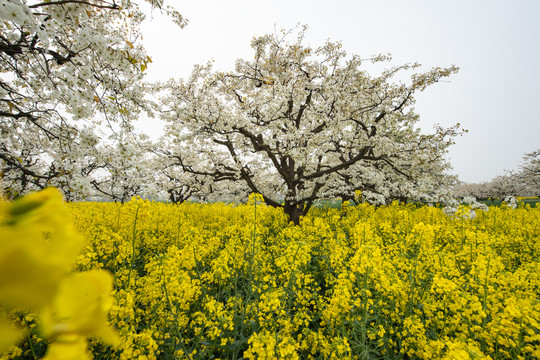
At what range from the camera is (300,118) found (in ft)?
31.0

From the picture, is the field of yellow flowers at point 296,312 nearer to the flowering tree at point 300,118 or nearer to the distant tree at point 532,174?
the flowering tree at point 300,118

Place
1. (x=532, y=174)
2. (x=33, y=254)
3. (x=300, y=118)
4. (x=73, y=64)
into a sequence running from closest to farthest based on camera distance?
(x=33, y=254) < (x=73, y=64) < (x=300, y=118) < (x=532, y=174)

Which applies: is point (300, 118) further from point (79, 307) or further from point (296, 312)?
point (79, 307)

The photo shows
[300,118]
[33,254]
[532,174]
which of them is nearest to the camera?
[33,254]

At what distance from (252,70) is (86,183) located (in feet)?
27.2

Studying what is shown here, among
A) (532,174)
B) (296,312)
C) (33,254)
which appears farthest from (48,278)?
(532,174)

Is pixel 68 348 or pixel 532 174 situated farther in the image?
pixel 532 174

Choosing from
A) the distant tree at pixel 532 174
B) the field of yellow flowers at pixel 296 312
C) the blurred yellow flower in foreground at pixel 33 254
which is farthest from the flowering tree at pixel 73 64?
the distant tree at pixel 532 174

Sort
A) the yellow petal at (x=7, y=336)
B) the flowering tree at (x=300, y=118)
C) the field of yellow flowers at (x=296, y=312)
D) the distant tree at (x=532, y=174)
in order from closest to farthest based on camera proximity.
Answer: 1. the yellow petal at (x=7, y=336)
2. the field of yellow flowers at (x=296, y=312)
3. the flowering tree at (x=300, y=118)
4. the distant tree at (x=532, y=174)

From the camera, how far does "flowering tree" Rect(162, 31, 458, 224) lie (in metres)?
7.96

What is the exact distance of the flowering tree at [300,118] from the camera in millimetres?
7965

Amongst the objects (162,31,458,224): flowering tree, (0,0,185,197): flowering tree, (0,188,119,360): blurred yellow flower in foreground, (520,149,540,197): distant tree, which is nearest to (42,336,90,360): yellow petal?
(0,188,119,360): blurred yellow flower in foreground

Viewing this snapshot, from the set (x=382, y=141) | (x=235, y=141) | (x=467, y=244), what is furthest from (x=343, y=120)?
(x=467, y=244)

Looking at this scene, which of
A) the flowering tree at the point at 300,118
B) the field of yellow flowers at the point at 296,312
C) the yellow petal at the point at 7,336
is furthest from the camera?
the flowering tree at the point at 300,118
